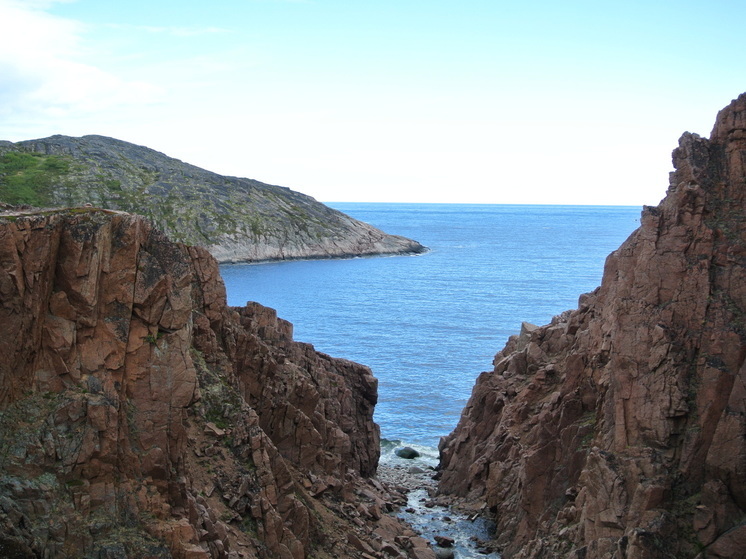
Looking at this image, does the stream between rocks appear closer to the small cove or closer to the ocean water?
the small cove

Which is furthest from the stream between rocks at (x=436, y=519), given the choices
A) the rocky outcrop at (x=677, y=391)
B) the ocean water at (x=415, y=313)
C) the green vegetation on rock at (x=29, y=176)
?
the green vegetation on rock at (x=29, y=176)

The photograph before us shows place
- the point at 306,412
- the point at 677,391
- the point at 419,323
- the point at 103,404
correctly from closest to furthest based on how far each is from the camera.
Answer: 1. the point at 103,404
2. the point at 677,391
3. the point at 306,412
4. the point at 419,323

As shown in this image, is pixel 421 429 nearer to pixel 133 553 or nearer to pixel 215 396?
pixel 215 396

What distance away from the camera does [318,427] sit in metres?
49.1

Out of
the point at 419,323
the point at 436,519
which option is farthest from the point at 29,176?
the point at 436,519

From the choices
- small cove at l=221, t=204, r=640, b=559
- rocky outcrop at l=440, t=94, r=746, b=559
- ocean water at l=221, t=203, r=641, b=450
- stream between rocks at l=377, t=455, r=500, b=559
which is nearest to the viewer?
rocky outcrop at l=440, t=94, r=746, b=559

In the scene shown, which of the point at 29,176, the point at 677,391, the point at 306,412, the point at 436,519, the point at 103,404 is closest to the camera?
the point at 103,404

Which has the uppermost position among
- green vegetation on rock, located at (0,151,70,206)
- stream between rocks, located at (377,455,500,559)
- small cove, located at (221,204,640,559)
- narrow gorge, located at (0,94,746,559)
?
green vegetation on rock, located at (0,151,70,206)

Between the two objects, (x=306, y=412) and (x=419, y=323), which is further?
(x=419, y=323)

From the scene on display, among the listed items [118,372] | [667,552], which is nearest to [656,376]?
[667,552]

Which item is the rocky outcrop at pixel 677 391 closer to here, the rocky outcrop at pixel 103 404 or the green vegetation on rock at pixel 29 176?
the rocky outcrop at pixel 103 404

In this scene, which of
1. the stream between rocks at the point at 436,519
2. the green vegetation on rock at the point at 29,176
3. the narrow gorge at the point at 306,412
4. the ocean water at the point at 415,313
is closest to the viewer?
the narrow gorge at the point at 306,412

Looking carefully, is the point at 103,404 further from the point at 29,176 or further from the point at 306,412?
the point at 29,176

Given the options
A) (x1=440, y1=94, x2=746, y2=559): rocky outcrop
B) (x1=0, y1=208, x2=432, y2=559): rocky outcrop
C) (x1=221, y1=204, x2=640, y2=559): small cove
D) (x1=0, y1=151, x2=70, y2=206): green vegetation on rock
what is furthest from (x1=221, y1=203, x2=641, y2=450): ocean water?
(x1=0, y1=208, x2=432, y2=559): rocky outcrop
